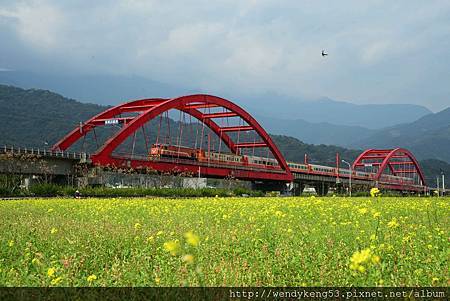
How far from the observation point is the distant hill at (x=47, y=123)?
97188 mm

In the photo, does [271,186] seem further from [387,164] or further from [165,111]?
[387,164]

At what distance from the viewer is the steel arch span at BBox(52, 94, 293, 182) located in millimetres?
43781

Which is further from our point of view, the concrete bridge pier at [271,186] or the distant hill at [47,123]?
the distant hill at [47,123]

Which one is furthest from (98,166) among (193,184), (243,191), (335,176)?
(335,176)

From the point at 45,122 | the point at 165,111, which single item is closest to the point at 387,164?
the point at 165,111

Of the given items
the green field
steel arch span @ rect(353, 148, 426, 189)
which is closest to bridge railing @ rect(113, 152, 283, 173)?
steel arch span @ rect(353, 148, 426, 189)

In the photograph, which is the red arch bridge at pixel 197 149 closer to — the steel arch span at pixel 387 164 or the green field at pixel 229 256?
the steel arch span at pixel 387 164

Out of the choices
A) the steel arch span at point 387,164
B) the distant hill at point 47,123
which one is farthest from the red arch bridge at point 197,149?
the distant hill at point 47,123

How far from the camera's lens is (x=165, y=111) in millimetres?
49250

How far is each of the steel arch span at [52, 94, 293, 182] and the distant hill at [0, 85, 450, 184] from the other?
28.2 metres

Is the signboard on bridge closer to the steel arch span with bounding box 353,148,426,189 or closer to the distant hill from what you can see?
the distant hill

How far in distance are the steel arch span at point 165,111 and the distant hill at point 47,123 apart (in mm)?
28225

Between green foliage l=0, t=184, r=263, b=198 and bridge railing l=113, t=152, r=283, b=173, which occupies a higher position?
bridge railing l=113, t=152, r=283, b=173

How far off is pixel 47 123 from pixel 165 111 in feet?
213
